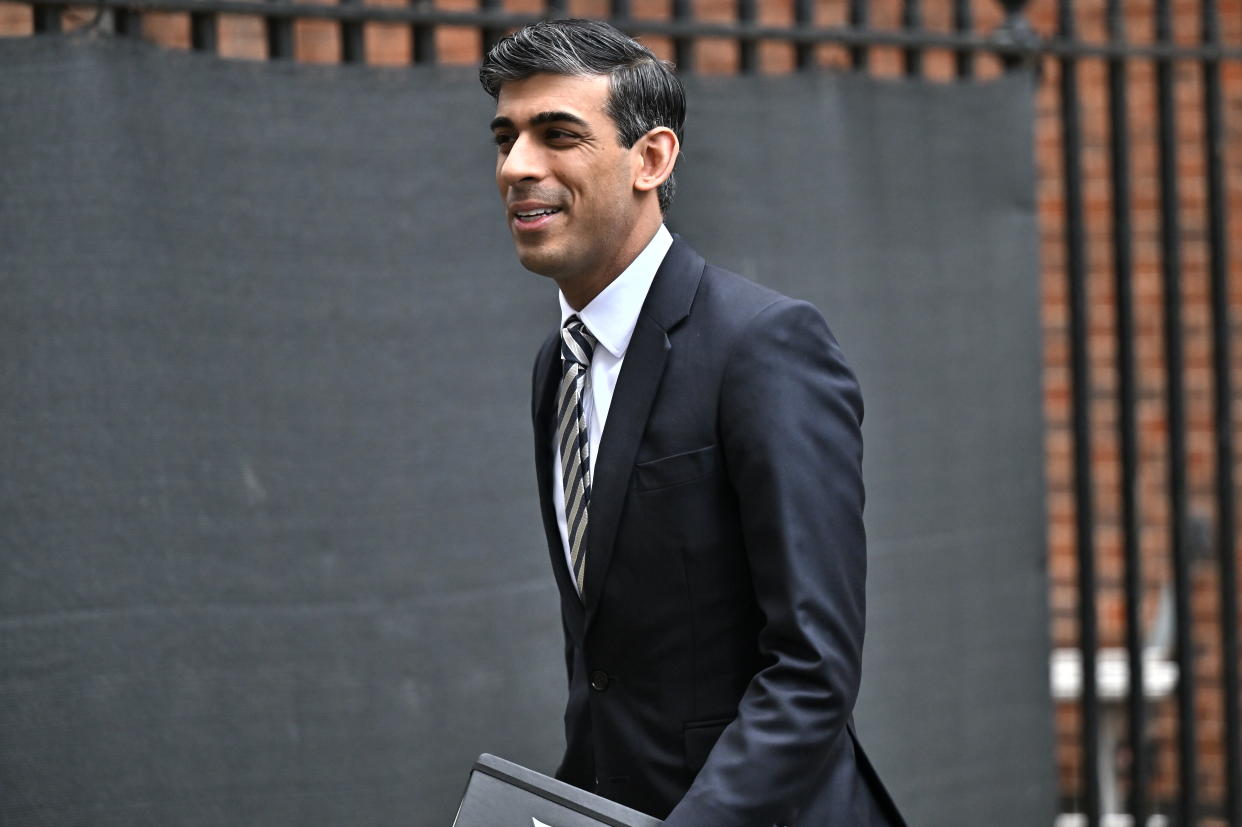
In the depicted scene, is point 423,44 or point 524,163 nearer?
point 524,163

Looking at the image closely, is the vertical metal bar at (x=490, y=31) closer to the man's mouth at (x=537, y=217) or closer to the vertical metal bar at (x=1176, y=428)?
the man's mouth at (x=537, y=217)

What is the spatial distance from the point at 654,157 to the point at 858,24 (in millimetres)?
Result: 1998

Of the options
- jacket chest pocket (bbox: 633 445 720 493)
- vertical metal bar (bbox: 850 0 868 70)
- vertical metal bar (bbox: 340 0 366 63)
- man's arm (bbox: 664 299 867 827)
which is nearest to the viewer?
man's arm (bbox: 664 299 867 827)

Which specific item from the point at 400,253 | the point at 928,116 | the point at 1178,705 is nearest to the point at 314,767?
the point at 400,253

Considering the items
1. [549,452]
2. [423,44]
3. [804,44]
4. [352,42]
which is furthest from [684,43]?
[549,452]

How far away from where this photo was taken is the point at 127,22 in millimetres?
3047

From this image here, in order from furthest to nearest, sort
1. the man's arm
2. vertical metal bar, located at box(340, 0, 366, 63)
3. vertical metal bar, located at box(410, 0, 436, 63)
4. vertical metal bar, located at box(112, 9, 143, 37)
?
vertical metal bar, located at box(410, 0, 436, 63) → vertical metal bar, located at box(340, 0, 366, 63) → vertical metal bar, located at box(112, 9, 143, 37) → the man's arm

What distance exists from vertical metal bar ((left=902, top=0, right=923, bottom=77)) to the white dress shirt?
6.78 ft

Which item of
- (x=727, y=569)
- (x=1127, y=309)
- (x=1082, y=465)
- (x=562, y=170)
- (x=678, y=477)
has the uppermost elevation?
(x=562, y=170)

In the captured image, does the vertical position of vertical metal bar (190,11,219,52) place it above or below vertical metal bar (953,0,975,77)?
below

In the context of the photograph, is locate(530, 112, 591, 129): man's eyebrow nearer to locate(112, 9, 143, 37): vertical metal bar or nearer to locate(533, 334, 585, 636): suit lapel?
locate(533, 334, 585, 636): suit lapel

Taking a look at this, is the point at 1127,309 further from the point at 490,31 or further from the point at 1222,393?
the point at 490,31

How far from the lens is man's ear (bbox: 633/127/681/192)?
2.21 m

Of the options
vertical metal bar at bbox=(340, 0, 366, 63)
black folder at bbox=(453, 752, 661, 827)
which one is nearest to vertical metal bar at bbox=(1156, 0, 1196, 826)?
vertical metal bar at bbox=(340, 0, 366, 63)
